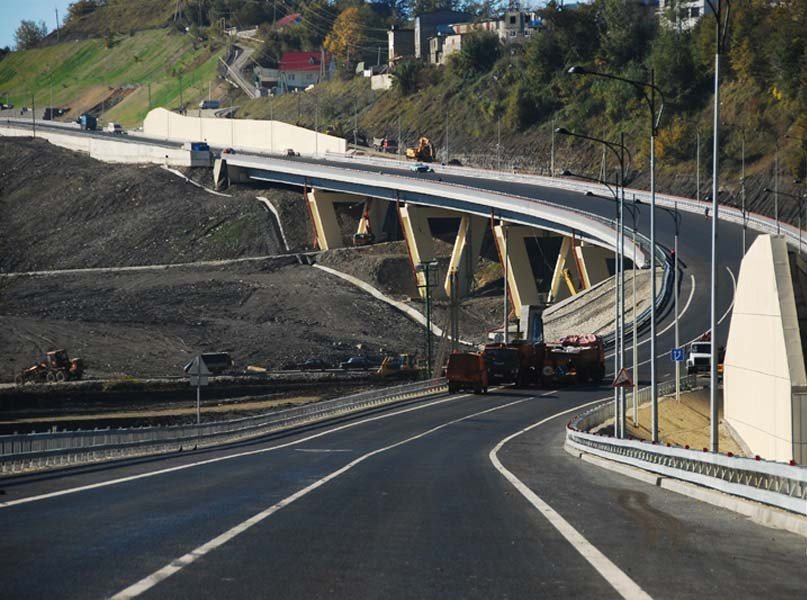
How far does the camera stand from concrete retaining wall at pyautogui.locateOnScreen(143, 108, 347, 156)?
17438 cm

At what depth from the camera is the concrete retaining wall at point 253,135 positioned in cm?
17438

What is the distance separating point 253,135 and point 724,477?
550 ft

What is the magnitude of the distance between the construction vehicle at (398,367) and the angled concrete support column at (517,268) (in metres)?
24.1

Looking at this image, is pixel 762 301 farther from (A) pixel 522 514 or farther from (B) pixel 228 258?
(B) pixel 228 258

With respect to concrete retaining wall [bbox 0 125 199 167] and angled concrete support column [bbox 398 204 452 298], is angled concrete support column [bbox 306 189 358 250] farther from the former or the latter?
concrete retaining wall [bbox 0 125 199 167]

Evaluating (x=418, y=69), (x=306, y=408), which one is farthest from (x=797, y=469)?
(x=418, y=69)

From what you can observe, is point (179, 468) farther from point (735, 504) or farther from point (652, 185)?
point (652, 185)

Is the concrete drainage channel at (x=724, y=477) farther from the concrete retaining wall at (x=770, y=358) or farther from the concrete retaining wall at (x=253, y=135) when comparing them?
the concrete retaining wall at (x=253, y=135)

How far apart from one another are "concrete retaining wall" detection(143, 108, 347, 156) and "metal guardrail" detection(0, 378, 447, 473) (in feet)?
383

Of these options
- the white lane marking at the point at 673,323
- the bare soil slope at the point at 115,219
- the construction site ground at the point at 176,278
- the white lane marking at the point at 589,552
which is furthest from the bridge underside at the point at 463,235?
the white lane marking at the point at 589,552

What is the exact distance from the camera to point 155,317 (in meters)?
103

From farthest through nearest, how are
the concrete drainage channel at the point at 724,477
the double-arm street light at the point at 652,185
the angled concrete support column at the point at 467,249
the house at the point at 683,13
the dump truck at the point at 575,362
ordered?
1. the house at the point at 683,13
2. the angled concrete support column at the point at 467,249
3. the dump truck at the point at 575,362
4. the double-arm street light at the point at 652,185
5. the concrete drainage channel at the point at 724,477

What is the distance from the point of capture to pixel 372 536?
44.2 ft

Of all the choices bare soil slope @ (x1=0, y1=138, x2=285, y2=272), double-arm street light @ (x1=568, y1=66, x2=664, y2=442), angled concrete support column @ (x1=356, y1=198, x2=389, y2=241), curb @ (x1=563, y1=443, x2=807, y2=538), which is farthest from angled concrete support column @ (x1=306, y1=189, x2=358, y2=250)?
curb @ (x1=563, y1=443, x2=807, y2=538)
